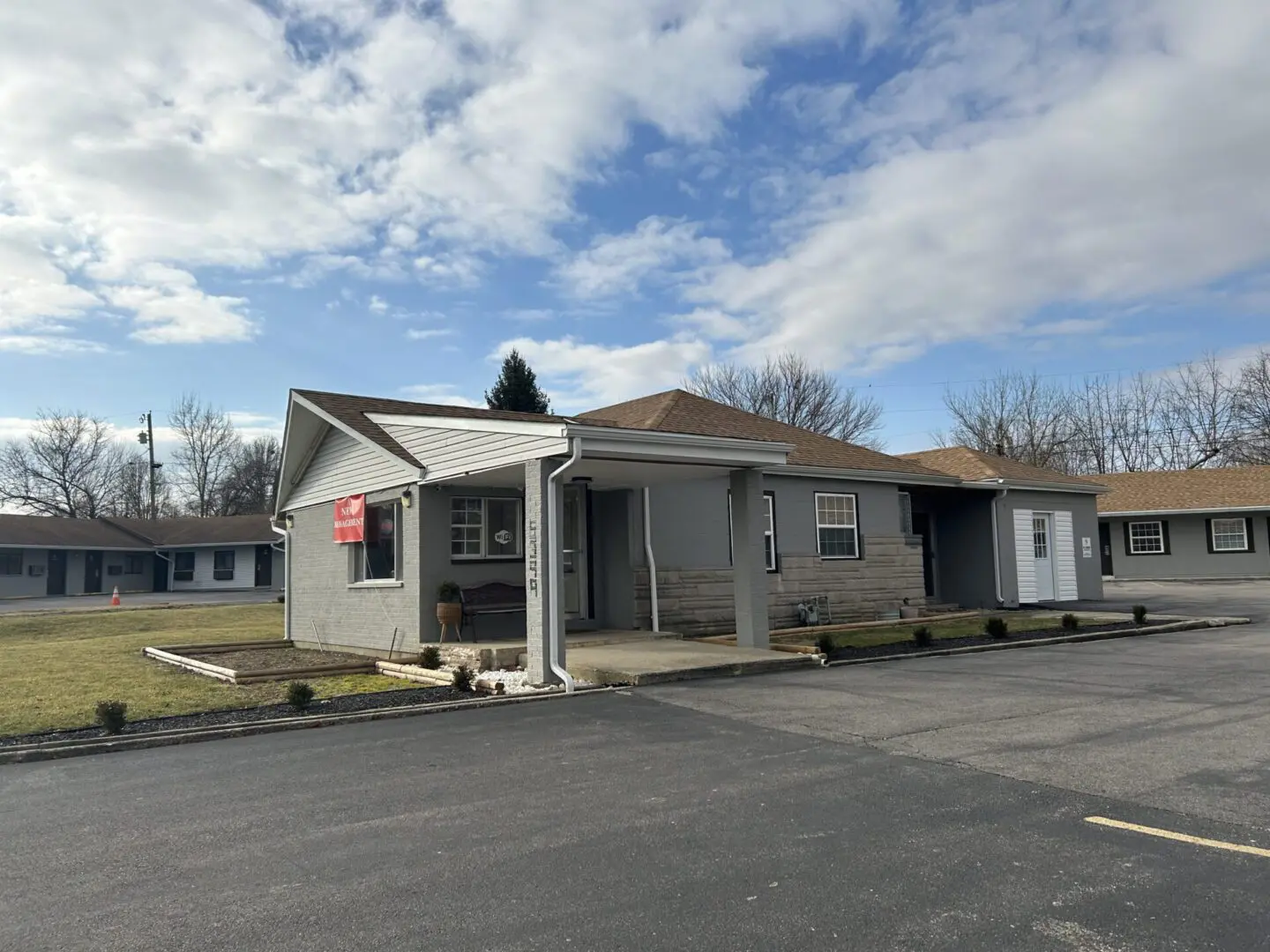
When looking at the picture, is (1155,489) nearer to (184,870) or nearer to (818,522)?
(818,522)

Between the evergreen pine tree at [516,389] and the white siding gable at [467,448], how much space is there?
52.6ft

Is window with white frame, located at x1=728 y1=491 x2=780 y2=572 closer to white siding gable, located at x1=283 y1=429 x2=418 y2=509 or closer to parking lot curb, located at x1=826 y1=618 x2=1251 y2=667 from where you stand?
parking lot curb, located at x1=826 y1=618 x2=1251 y2=667

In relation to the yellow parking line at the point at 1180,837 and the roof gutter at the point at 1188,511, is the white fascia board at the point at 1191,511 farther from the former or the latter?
the yellow parking line at the point at 1180,837

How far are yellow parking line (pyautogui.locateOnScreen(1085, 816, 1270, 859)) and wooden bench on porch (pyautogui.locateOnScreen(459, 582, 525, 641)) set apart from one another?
961 cm

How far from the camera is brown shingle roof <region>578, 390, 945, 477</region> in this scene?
1611cm

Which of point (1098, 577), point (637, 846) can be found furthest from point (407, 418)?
point (1098, 577)

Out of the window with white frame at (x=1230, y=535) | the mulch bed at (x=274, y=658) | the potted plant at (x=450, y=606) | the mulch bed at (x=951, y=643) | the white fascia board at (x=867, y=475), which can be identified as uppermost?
the white fascia board at (x=867, y=475)

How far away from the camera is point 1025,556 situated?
67.3 feet

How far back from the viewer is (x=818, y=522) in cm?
1698

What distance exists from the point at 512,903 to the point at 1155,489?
33.2 meters

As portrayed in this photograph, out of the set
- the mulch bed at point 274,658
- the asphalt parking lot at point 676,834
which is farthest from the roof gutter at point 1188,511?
the mulch bed at point 274,658

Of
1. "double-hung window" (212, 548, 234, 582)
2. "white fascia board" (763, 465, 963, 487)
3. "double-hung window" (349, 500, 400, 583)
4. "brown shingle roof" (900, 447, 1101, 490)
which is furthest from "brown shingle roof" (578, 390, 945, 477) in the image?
"double-hung window" (212, 548, 234, 582)

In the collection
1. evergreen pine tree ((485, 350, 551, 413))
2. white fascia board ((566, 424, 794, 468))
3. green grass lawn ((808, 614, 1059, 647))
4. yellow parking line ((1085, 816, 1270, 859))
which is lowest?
yellow parking line ((1085, 816, 1270, 859))

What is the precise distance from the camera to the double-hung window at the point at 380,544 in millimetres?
14219
